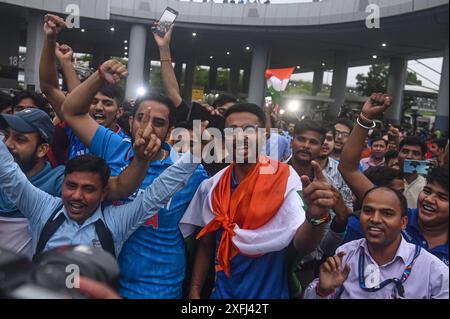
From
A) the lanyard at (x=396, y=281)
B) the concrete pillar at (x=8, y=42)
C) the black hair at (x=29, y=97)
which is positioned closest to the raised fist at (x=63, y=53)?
the black hair at (x=29, y=97)

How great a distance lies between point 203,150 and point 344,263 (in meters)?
0.65

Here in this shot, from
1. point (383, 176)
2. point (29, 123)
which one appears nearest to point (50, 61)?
point (29, 123)

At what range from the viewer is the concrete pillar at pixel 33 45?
11994 mm

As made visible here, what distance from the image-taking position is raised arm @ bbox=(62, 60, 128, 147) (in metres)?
1.40

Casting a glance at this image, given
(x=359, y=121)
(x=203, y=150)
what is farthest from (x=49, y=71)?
(x=359, y=121)

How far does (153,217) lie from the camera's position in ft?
5.48

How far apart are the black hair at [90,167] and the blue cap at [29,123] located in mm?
371

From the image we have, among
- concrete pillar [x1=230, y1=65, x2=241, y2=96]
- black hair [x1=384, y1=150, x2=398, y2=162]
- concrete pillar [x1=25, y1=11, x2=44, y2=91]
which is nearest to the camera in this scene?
black hair [x1=384, y1=150, x2=398, y2=162]

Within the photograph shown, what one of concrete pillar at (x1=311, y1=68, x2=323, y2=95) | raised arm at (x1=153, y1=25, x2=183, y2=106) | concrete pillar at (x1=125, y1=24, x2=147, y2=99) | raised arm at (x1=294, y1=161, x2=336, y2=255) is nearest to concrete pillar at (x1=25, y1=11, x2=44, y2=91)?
concrete pillar at (x1=125, y1=24, x2=147, y2=99)

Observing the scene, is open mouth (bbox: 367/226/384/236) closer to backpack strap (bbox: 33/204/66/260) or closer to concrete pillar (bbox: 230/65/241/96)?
backpack strap (bbox: 33/204/66/260)

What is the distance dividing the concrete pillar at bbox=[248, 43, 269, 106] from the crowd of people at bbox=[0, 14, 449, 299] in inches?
586

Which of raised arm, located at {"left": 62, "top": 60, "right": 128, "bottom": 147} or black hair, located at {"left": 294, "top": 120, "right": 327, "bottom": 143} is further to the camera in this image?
black hair, located at {"left": 294, "top": 120, "right": 327, "bottom": 143}

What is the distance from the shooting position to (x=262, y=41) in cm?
1622

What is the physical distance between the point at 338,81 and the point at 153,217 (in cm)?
1785
